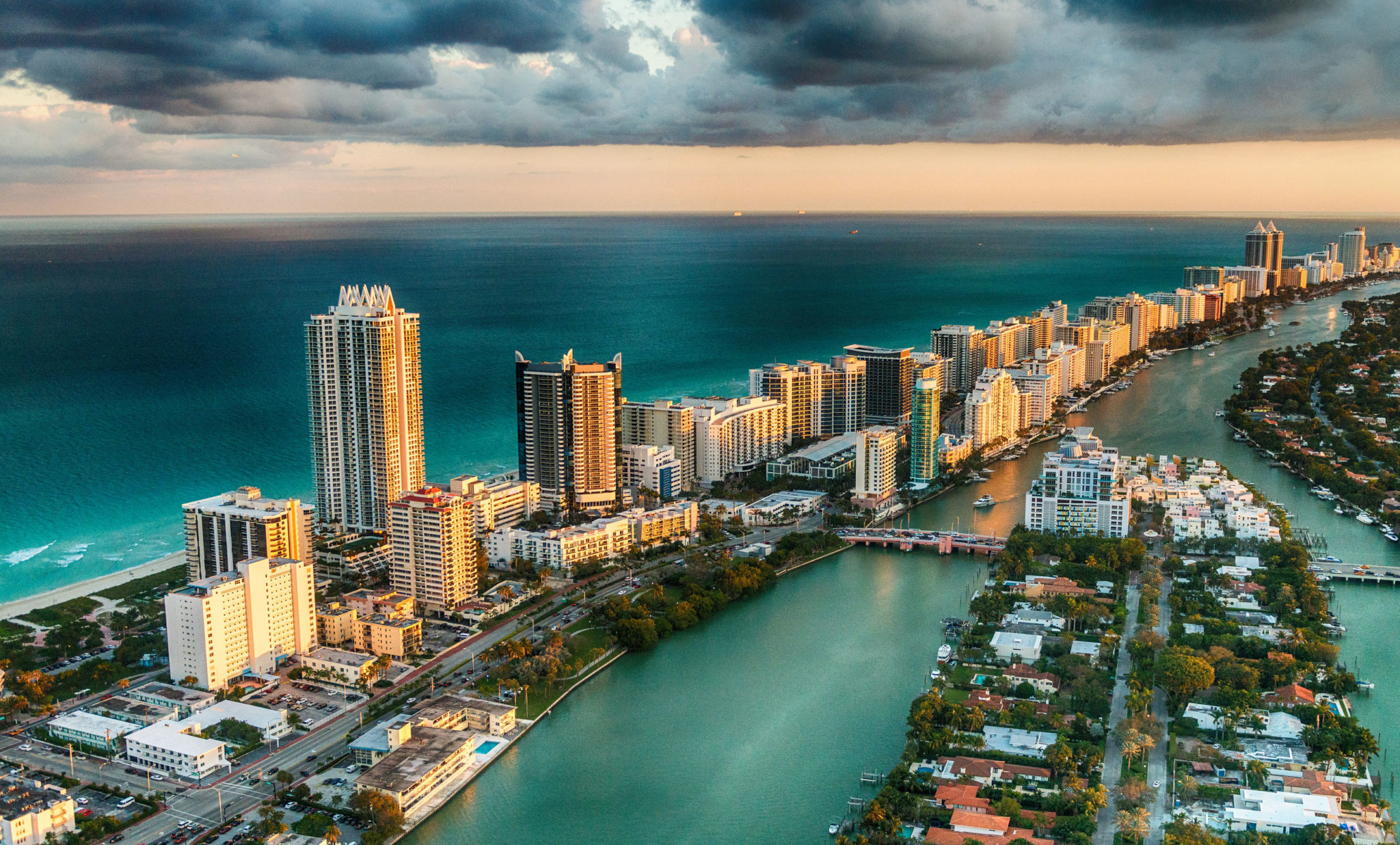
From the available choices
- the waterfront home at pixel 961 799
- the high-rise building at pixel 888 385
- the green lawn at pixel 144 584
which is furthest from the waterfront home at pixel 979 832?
the high-rise building at pixel 888 385

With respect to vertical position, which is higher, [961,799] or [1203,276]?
[1203,276]

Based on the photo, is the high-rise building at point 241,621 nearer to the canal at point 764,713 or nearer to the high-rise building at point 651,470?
the canal at point 764,713

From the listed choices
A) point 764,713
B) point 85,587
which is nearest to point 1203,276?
point 764,713

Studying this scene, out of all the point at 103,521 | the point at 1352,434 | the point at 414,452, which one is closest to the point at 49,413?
the point at 103,521

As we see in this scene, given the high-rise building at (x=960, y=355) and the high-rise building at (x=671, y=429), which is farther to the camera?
the high-rise building at (x=960, y=355)

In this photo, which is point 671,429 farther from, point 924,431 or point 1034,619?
point 1034,619

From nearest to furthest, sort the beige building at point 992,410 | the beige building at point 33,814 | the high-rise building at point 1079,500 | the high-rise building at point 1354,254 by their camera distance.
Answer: the beige building at point 33,814 < the high-rise building at point 1079,500 < the beige building at point 992,410 < the high-rise building at point 1354,254
